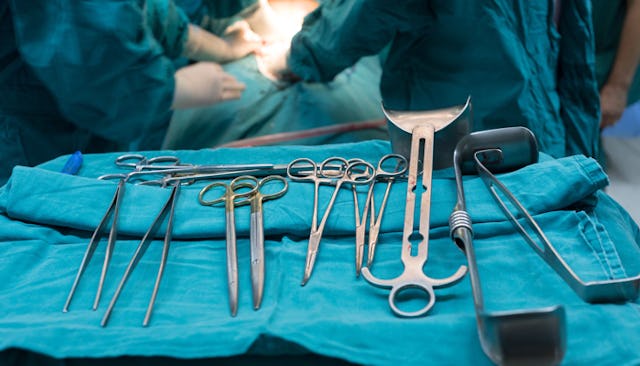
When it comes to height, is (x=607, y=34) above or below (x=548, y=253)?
below

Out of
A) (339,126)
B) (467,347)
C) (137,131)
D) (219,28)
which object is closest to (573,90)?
(339,126)

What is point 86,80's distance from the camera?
1380 mm

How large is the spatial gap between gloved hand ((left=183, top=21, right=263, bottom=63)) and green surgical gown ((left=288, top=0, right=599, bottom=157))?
71 cm

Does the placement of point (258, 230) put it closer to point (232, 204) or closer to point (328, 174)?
point (232, 204)

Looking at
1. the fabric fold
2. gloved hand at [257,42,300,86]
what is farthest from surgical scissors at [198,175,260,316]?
gloved hand at [257,42,300,86]

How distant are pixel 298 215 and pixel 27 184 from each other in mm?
445

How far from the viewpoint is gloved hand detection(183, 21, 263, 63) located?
2.10 m

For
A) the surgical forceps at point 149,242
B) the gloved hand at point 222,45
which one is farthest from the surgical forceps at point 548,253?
the gloved hand at point 222,45

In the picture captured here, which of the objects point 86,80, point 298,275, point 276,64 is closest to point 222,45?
point 276,64

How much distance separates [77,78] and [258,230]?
0.87 meters

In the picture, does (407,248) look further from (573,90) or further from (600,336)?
(573,90)

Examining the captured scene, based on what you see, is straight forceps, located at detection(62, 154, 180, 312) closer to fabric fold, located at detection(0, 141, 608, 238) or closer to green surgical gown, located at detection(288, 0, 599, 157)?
fabric fold, located at detection(0, 141, 608, 238)

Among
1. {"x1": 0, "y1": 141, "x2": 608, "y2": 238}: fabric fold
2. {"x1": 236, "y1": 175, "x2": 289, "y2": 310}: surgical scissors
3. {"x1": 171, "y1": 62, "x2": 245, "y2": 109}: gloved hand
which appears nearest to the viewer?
{"x1": 236, "y1": 175, "x2": 289, "y2": 310}: surgical scissors

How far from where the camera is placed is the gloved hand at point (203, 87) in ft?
5.78
